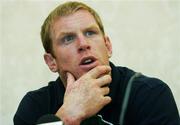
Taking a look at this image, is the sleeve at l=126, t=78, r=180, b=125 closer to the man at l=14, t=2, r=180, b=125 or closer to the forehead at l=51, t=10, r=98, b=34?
the man at l=14, t=2, r=180, b=125

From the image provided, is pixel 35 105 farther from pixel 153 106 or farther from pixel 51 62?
pixel 153 106

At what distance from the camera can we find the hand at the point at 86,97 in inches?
51.3

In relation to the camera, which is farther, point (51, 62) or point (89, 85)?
point (51, 62)

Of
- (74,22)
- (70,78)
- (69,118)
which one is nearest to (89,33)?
(74,22)

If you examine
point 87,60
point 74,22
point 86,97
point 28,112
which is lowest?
point 28,112

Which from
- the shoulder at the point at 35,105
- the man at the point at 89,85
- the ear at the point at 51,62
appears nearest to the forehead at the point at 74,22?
the man at the point at 89,85

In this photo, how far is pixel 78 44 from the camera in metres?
1.45

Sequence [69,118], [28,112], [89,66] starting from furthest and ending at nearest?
[28,112], [89,66], [69,118]

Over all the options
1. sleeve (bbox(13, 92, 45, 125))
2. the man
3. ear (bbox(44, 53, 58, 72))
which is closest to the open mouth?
the man

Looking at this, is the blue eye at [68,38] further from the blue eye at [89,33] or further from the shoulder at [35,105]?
the shoulder at [35,105]

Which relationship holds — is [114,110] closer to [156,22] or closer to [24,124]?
[24,124]

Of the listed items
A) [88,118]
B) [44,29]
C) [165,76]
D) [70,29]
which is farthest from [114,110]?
[165,76]

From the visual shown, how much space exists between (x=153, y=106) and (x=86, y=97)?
0.75 ft

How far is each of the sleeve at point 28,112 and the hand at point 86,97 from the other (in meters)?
0.30
